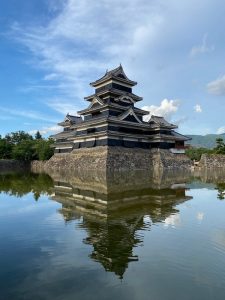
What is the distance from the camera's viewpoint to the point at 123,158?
37.1m

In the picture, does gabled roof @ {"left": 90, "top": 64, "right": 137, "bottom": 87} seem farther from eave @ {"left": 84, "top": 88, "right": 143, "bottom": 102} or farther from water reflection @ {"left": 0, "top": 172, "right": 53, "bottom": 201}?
water reflection @ {"left": 0, "top": 172, "right": 53, "bottom": 201}

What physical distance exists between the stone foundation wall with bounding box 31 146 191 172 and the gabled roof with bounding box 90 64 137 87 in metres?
10.0

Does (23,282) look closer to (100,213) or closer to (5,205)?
(100,213)

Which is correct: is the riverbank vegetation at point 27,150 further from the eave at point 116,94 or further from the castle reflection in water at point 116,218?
the castle reflection in water at point 116,218

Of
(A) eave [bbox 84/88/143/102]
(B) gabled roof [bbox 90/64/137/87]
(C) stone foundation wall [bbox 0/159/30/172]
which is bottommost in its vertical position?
(C) stone foundation wall [bbox 0/159/30/172]

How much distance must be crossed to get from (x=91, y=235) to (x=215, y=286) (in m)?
3.95

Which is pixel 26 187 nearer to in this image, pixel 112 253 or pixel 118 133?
pixel 112 253

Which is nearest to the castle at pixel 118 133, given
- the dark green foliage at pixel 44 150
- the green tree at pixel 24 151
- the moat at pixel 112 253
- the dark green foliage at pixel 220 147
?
the dark green foliage at pixel 220 147

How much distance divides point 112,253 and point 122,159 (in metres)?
30.2

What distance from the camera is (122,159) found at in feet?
121

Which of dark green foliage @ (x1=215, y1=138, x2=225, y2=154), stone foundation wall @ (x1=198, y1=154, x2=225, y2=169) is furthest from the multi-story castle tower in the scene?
dark green foliage @ (x1=215, y1=138, x2=225, y2=154)

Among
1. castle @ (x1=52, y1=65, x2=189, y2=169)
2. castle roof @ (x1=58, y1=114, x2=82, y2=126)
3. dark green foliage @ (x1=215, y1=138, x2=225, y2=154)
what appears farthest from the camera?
dark green foliage @ (x1=215, y1=138, x2=225, y2=154)

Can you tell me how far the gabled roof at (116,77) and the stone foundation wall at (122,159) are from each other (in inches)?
395

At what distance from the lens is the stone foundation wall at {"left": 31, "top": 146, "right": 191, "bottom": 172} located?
117 feet
